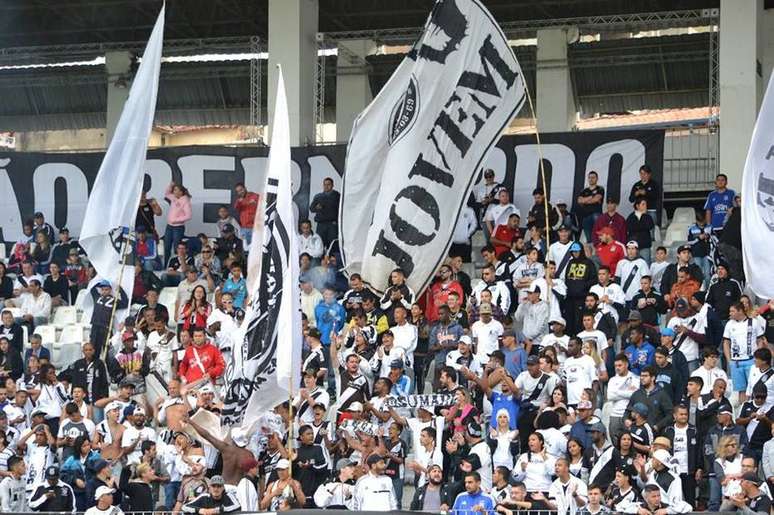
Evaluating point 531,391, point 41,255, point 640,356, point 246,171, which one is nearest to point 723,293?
point 640,356

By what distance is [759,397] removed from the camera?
17016 mm

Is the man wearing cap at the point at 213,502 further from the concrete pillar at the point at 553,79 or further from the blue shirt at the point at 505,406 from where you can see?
the concrete pillar at the point at 553,79

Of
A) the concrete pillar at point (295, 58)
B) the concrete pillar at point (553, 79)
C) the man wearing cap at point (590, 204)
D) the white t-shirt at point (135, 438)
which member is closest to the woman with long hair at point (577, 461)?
the white t-shirt at point (135, 438)

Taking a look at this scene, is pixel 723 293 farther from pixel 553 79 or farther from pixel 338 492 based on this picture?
pixel 553 79

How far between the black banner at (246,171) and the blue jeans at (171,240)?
656mm

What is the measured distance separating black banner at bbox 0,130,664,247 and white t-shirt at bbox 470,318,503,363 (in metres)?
4.81

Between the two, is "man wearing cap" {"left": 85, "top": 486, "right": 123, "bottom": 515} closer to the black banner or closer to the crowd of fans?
the crowd of fans

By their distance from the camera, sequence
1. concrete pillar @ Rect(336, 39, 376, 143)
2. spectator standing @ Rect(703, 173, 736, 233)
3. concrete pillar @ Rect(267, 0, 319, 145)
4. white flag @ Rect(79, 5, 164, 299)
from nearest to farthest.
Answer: white flag @ Rect(79, 5, 164, 299)
spectator standing @ Rect(703, 173, 736, 233)
concrete pillar @ Rect(267, 0, 319, 145)
concrete pillar @ Rect(336, 39, 376, 143)

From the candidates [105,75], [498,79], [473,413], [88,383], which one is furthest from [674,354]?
[105,75]

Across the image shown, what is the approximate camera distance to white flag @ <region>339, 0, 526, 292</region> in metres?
20.3

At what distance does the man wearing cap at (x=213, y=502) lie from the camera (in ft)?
52.5

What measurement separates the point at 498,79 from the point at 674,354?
4.51 metres

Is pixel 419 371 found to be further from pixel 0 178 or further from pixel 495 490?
pixel 0 178

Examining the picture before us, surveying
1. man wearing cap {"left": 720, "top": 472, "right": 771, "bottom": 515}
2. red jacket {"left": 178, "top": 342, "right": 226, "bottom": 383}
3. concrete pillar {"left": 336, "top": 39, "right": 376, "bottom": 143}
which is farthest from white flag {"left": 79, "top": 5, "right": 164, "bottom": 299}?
concrete pillar {"left": 336, "top": 39, "right": 376, "bottom": 143}
